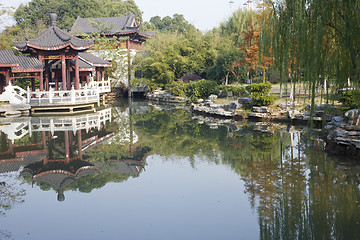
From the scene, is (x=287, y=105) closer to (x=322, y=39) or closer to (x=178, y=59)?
(x=322, y=39)

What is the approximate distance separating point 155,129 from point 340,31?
7.08 metres

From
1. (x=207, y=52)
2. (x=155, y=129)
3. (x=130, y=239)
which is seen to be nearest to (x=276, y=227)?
(x=130, y=239)

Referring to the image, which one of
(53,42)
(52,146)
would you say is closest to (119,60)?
(53,42)

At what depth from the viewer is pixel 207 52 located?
69.3ft

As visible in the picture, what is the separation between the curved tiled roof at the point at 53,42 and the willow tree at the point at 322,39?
459 inches

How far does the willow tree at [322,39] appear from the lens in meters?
4.39

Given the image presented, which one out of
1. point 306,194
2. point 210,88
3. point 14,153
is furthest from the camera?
point 210,88

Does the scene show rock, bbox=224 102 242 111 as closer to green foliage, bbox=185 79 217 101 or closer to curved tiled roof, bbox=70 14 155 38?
green foliage, bbox=185 79 217 101

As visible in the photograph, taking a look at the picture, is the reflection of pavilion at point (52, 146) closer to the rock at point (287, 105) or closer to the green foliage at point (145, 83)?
the rock at point (287, 105)

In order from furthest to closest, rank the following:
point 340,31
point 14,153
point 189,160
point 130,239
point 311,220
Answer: point 14,153, point 189,160, point 340,31, point 311,220, point 130,239

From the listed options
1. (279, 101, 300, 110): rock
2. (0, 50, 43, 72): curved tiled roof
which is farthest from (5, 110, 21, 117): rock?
(279, 101, 300, 110): rock

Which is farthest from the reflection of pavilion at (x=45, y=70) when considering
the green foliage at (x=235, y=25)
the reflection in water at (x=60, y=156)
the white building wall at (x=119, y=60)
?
the green foliage at (x=235, y=25)

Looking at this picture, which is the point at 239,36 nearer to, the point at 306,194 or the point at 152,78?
the point at 152,78

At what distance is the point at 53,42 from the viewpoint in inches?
596
